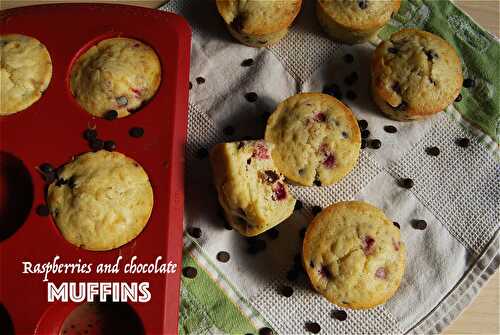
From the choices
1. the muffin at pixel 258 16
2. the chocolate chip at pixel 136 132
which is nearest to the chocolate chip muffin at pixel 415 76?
the muffin at pixel 258 16

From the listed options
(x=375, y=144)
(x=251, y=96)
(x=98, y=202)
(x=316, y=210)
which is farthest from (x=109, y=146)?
(x=375, y=144)

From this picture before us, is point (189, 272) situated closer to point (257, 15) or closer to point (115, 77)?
point (115, 77)

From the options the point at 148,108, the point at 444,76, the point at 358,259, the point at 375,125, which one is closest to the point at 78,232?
the point at 148,108

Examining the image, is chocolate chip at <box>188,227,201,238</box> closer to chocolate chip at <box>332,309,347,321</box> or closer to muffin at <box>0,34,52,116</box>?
chocolate chip at <box>332,309,347,321</box>

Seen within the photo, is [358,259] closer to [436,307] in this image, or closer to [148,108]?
[436,307]

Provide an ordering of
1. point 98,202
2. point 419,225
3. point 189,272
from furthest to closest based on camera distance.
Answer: point 419,225 → point 189,272 → point 98,202

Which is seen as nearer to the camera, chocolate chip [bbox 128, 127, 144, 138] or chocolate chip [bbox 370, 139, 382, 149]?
chocolate chip [bbox 128, 127, 144, 138]

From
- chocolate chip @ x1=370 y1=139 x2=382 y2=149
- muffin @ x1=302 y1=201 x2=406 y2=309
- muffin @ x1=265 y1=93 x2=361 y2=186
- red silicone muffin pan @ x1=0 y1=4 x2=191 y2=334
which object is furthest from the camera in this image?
chocolate chip @ x1=370 y1=139 x2=382 y2=149

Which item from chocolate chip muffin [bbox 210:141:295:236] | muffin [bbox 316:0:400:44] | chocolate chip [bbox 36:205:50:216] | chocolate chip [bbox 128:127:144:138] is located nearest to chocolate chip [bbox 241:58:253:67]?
muffin [bbox 316:0:400:44]
